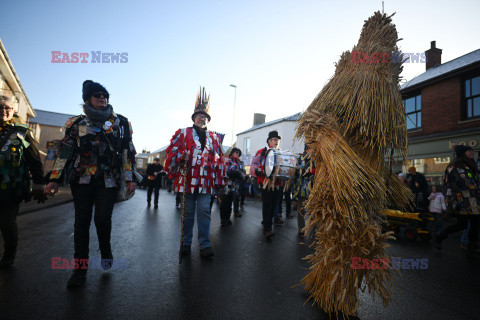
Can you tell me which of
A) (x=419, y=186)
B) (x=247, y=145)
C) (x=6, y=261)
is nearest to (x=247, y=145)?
(x=247, y=145)

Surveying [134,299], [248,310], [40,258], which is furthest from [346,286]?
[40,258]

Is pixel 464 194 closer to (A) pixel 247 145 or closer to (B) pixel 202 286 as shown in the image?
(B) pixel 202 286

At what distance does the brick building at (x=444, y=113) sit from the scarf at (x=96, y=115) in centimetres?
1136

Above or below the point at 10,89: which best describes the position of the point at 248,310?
below

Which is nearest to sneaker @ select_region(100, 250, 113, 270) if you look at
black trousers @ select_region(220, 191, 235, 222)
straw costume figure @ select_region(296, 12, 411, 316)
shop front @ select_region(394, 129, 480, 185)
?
straw costume figure @ select_region(296, 12, 411, 316)

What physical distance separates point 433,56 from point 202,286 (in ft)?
61.8

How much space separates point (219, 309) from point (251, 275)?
2.91 feet

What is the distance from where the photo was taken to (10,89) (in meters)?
13.2

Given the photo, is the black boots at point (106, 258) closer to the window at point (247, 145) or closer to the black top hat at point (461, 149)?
the black top hat at point (461, 149)

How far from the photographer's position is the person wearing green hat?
4.45 meters

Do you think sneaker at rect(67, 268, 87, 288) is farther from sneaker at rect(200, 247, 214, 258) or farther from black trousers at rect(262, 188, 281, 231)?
black trousers at rect(262, 188, 281, 231)

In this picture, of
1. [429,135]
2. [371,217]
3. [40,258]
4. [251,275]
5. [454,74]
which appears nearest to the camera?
[371,217]

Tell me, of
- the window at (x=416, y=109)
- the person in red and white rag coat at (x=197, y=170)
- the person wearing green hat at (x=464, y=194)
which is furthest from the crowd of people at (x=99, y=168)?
the window at (x=416, y=109)

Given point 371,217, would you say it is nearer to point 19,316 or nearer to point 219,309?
point 219,309
